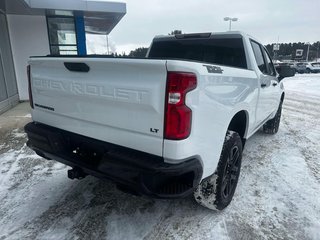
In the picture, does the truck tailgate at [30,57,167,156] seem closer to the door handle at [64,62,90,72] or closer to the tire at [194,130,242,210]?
the door handle at [64,62,90,72]

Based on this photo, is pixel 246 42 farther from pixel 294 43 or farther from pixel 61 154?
pixel 294 43

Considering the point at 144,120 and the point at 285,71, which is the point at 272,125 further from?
the point at 144,120

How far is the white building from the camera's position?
27.5 feet

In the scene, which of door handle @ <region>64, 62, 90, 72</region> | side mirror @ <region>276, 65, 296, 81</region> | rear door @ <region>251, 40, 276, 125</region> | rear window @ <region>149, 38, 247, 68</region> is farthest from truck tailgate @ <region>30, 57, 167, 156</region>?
side mirror @ <region>276, 65, 296, 81</region>

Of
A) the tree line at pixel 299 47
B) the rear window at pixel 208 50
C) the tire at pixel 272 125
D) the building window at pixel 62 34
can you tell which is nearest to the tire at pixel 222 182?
the rear window at pixel 208 50

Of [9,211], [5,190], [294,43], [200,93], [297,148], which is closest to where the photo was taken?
[200,93]

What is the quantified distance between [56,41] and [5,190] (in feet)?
27.0

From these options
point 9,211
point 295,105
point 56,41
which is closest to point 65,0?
point 56,41

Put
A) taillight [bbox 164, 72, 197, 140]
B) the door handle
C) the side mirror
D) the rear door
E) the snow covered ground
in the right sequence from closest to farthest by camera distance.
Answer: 1. taillight [bbox 164, 72, 197, 140]
2. the door handle
3. the snow covered ground
4. the rear door
5. the side mirror

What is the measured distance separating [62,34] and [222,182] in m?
9.65

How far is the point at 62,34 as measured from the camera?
10195 mm

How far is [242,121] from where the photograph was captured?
129 inches

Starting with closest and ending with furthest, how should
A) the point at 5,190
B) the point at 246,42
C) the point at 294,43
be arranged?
the point at 5,190
the point at 246,42
the point at 294,43

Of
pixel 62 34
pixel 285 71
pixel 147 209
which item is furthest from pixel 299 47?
pixel 147 209
